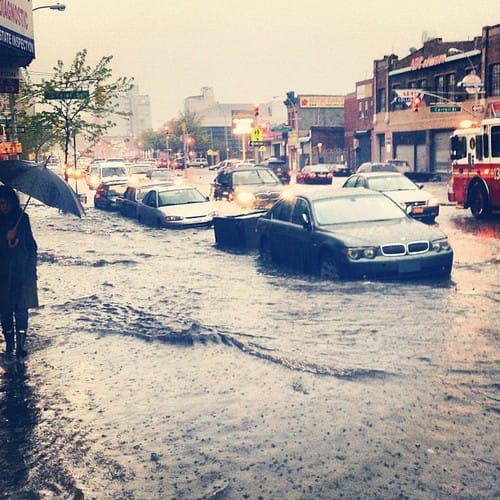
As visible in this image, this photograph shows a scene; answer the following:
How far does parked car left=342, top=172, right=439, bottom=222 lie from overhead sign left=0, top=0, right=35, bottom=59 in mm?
10187

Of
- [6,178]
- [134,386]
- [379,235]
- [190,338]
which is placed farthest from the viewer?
[379,235]

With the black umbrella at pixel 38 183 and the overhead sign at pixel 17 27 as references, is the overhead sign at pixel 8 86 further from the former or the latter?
the black umbrella at pixel 38 183

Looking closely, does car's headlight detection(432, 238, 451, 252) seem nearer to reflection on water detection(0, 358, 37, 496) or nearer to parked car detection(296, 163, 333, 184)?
reflection on water detection(0, 358, 37, 496)

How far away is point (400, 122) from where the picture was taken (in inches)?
2427

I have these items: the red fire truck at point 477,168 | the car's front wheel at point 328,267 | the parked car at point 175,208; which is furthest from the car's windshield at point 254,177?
the car's front wheel at point 328,267

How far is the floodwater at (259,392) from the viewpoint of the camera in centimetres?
474

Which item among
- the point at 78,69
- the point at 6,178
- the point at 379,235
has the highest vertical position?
the point at 78,69

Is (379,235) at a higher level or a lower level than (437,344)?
higher

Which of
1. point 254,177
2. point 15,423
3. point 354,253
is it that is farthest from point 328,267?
point 254,177

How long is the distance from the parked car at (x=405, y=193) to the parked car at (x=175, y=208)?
4.72 meters

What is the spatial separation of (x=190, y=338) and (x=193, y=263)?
21.6ft

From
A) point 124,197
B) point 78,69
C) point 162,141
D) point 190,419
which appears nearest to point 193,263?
point 190,419

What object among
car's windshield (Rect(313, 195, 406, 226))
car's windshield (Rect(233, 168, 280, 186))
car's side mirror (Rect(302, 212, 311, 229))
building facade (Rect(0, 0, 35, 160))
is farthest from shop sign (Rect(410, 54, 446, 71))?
car's side mirror (Rect(302, 212, 311, 229))

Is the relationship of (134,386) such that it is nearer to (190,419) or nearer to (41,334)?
(190,419)
